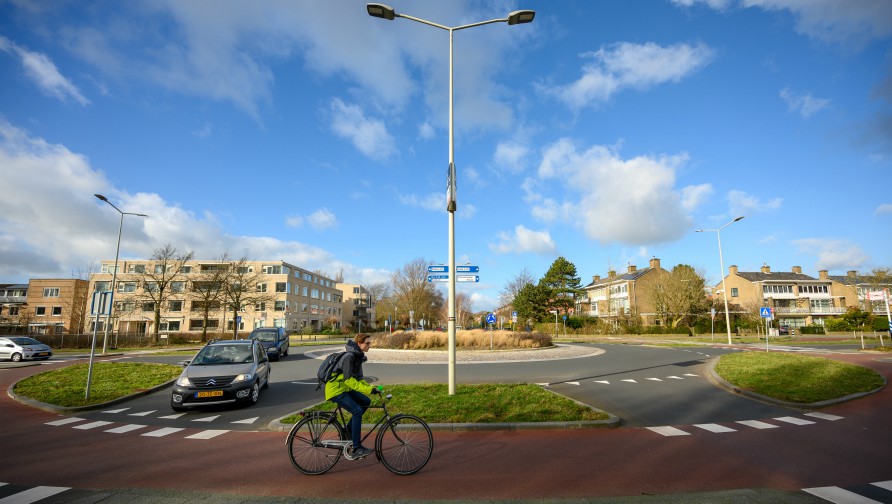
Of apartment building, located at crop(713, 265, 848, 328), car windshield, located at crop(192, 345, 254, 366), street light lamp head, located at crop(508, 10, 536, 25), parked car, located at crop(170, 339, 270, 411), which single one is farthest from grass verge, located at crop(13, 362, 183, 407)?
apartment building, located at crop(713, 265, 848, 328)

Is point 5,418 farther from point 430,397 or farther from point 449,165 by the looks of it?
point 449,165

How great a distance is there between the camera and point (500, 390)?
32.9ft

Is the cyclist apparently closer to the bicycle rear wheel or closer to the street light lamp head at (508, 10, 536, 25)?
the bicycle rear wheel

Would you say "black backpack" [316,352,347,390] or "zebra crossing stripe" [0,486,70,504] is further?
"black backpack" [316,352,347,390]

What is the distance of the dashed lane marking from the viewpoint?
14.5 feet

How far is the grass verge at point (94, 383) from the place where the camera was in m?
10.5

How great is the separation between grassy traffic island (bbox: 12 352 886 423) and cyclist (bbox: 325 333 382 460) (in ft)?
5.36

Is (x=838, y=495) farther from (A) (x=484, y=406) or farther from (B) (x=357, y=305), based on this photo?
(B) (x=357, y=305)

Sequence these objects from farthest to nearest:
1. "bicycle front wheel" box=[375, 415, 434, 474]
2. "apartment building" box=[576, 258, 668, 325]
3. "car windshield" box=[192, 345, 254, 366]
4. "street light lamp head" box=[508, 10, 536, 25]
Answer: "apartment building" box=[576, 258, 668, 325]
"car windshield" box=[192, 345, 254, 366]
"street light lamp head" box=[508, 10, 536, 25]
"bicycle front wheel" box=[375, 415, 434, 474]

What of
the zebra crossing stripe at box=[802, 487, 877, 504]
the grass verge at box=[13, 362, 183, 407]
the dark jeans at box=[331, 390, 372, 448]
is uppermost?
the dark jeans at box=[331, 390, 372, 448]

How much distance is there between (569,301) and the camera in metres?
65.0

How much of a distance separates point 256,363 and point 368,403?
6555 mm

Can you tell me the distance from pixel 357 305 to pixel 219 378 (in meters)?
104

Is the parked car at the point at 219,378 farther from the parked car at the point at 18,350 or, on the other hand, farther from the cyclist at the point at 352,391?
the parked car at the point at 18,350
